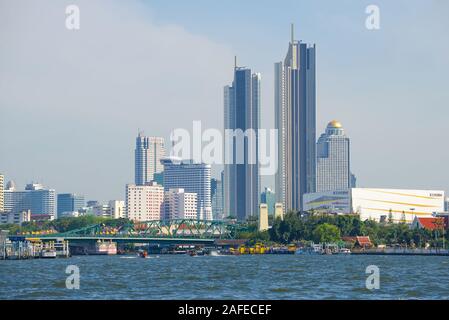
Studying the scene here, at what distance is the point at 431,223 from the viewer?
511 feet

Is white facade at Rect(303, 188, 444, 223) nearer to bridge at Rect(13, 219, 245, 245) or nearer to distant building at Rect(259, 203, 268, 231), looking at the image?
distant building at Rect(259, 203, 268, 231)

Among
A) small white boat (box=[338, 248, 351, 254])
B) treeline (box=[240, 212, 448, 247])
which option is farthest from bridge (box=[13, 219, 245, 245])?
small white boat (box=[338, 248, 351, 254])

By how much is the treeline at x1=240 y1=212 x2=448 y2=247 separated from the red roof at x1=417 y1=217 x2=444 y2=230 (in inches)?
105

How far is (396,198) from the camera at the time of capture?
622 ft

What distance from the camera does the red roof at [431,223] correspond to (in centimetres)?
15012

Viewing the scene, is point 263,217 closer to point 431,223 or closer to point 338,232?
point 338,232

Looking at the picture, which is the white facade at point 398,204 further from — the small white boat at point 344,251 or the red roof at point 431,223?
the small white boat at point 344,251

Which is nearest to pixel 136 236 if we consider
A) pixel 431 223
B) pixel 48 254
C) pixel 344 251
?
pixel 48 254

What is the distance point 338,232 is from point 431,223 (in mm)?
14893

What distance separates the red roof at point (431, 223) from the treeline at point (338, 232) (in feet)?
8.78

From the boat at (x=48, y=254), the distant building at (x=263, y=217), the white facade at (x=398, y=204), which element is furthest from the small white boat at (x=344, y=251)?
the white facade at (x=398, y=204)
